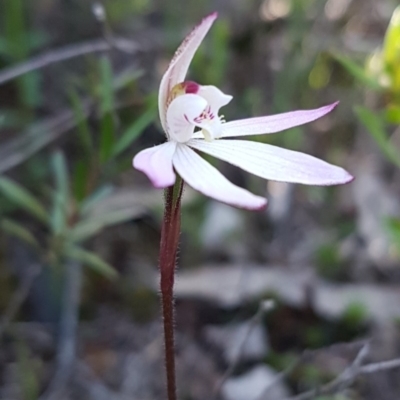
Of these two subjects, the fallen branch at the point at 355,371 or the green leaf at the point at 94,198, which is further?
the green leaf at the point at 94,198

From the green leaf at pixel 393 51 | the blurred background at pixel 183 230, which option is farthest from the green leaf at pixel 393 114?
the green leaf at pixel 393 51

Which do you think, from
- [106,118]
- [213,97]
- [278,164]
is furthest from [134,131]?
[278,164]

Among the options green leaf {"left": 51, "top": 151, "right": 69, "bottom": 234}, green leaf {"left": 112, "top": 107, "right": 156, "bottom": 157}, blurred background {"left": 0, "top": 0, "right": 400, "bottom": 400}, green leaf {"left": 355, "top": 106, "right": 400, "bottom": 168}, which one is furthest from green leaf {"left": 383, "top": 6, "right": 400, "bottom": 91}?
green leaf {"left": 51, "top": 151, "right": 69, "bottom": 234}

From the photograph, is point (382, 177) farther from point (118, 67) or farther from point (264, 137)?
point (118, 67)

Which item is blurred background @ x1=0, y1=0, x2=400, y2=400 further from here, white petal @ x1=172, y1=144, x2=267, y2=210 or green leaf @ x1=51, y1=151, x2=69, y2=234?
white petal @ x1=172, y1=144, x2=267, y2=210

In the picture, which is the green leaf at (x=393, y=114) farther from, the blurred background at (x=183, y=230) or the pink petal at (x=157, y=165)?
the pink petal at (x=157, y=165)
